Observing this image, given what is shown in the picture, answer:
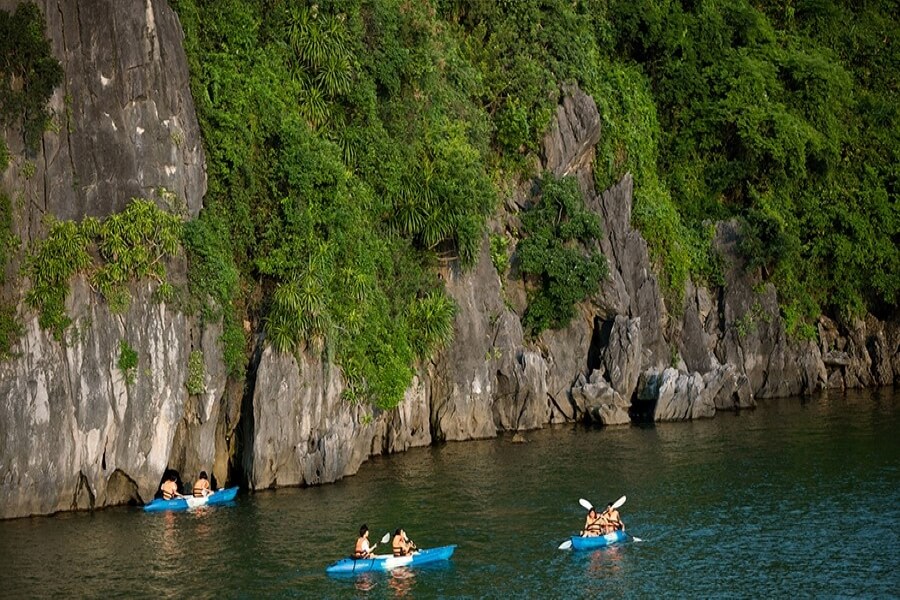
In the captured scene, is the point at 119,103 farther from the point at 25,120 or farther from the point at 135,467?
the point at 135,467

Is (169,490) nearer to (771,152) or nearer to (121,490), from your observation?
(121,490)

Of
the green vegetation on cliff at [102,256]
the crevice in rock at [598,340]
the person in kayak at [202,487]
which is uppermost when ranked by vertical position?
the green vegetation on cliff at [102,256]

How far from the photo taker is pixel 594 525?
38.2 meters

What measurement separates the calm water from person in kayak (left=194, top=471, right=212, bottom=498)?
1314mm

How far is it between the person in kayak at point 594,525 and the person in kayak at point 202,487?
13728mm

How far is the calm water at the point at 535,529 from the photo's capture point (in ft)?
112

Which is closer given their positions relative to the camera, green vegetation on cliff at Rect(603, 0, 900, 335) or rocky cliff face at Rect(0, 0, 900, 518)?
rocky cliff face at Rect(0, 0, 900, 518)

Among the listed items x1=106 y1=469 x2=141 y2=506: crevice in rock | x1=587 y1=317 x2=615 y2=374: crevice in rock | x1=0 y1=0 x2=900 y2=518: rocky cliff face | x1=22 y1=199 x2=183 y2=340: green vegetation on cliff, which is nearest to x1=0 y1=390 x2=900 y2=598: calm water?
x1=106 y1=469 x2=141 y2=506: crevice in rock

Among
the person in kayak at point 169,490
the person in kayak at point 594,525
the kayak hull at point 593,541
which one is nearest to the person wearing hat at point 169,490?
the person in kayak at point 169,490

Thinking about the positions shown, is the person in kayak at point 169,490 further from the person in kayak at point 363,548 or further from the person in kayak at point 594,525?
the person in kayak at point 594,525

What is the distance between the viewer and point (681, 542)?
38375 mm

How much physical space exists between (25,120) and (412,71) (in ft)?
67.4

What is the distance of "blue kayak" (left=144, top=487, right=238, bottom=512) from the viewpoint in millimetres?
42719

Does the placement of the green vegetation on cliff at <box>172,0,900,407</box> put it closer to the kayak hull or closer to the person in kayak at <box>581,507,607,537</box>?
the person in kayak at <box>581,507,607,537</box>
